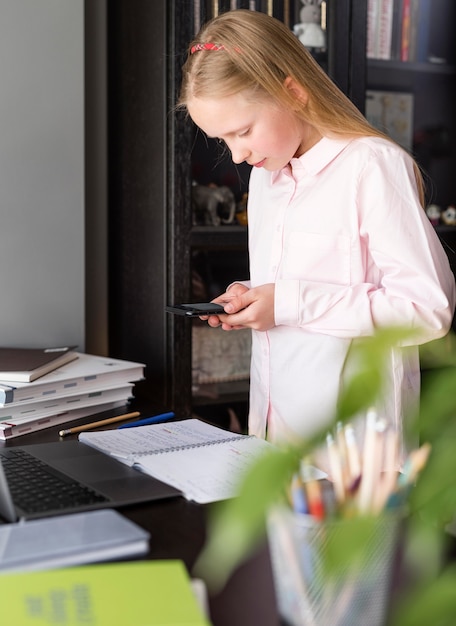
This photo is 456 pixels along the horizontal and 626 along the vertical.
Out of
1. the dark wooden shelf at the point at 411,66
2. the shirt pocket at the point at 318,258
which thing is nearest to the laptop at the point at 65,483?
the shirt pocket at the point at 318,258

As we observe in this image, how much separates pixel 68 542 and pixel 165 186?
A: 1.33 m

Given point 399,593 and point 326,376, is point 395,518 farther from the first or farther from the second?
point 326,376

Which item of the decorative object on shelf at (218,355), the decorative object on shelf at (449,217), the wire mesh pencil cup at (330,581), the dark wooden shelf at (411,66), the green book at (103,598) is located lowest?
the decorative object on shelf at (218,355)

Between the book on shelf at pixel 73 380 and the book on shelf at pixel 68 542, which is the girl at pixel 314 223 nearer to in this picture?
the book on shelf at pixel 73 380

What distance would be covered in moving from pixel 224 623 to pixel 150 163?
1506mm

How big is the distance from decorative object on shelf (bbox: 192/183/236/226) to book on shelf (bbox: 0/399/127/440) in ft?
2.02

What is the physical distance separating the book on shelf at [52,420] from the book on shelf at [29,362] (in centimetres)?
8

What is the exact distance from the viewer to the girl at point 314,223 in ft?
4.86

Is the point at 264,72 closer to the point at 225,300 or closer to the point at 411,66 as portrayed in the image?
the point at 225,300

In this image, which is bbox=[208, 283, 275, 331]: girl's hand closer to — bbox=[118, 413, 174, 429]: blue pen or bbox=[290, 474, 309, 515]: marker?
bbox=[118, 413, 174, 429]: blue pen

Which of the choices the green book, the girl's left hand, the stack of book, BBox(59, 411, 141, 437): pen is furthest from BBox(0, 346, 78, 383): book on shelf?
the green book

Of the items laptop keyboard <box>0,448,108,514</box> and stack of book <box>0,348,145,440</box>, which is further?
stack of book <box>0,348,145,440</box>

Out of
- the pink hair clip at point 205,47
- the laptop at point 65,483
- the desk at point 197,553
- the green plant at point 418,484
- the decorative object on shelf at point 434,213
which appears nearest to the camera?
the green plant at point 418,484

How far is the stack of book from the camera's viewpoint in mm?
1456
